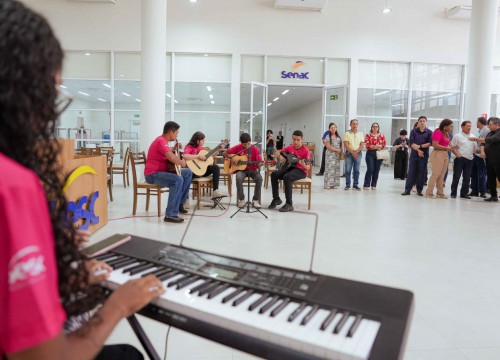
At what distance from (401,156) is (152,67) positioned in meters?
6.88

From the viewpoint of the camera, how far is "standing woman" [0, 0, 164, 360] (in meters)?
0.55

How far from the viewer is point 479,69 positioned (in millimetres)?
9430

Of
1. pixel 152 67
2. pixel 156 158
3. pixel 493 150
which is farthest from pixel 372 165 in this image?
pixel 152 67

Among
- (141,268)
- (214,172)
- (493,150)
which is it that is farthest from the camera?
(493,150)

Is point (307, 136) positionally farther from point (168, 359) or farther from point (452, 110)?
point (168, 359)

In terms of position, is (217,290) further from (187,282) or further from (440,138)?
(440,138)

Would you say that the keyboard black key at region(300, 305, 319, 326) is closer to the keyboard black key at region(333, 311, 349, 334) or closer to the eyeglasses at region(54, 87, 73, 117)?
the keyboard black key at region(333, 311, 349, 334)

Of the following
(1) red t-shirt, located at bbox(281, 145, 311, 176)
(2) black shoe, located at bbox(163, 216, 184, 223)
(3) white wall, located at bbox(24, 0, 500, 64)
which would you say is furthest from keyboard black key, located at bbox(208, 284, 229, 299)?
(3) white wall, located at bbox(24, 0, 500, 64)

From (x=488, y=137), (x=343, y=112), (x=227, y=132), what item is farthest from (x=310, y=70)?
(x=488, y=137)

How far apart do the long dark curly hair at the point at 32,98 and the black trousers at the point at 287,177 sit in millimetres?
5184

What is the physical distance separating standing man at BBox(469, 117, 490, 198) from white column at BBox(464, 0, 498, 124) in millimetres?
2066

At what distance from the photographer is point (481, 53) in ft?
30.9

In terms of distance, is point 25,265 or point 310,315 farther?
point 310,315

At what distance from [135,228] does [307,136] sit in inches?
649
